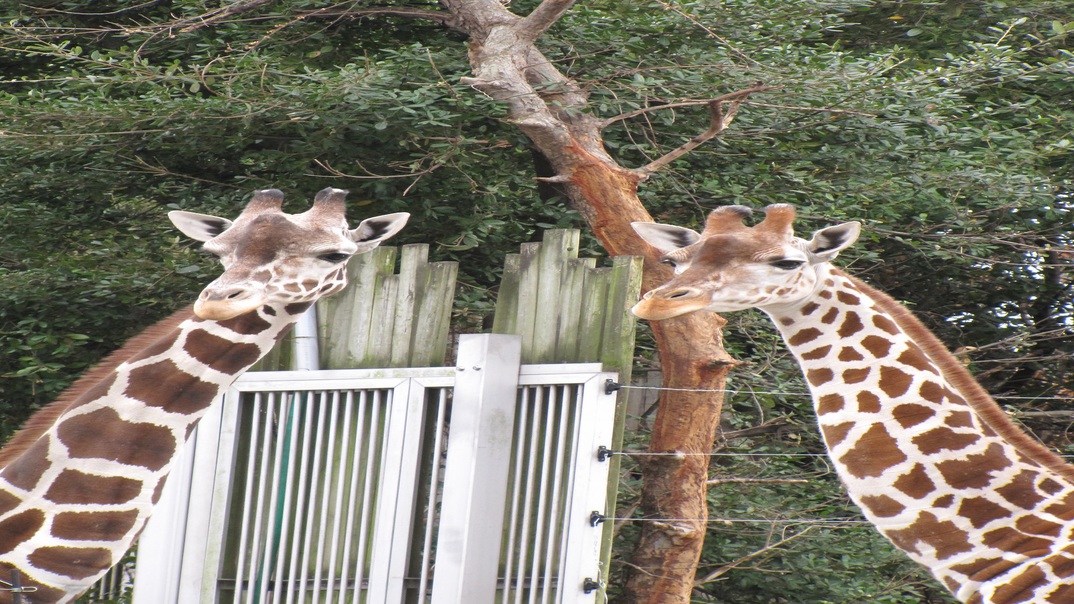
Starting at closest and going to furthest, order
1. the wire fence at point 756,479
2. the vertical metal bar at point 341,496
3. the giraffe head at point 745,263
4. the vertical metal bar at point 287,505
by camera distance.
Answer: the giraffe head at point 745,263, the wire fence at point 756,479, the vertical metal bar at point 341,496, the vertical metal bar at point 287,505

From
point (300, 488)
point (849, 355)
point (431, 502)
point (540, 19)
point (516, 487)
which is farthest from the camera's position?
point (540, 19)

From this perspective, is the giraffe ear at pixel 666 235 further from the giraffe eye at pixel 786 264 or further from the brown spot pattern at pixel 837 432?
the brown spot pattern at pixel 837 432

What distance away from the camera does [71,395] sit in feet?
12.9

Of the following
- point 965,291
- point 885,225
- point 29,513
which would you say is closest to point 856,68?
point 885,225

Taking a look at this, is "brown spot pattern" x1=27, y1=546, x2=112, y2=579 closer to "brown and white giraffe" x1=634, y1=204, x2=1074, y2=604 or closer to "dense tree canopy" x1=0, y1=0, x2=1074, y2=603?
"brown and white giraffe" x1=634, y1=204, x2=1074, y2=604

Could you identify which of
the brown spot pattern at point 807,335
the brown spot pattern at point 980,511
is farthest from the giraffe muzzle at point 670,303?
the brown spot pattern at point 980,511

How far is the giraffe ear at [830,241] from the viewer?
3482mm

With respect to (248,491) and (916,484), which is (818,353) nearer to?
(916,484)

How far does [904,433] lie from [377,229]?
5.54ft

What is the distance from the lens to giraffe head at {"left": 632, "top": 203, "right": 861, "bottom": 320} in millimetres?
3398

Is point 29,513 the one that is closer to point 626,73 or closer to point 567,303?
point 567,303

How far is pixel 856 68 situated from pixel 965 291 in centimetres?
213

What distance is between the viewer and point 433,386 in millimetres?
4078

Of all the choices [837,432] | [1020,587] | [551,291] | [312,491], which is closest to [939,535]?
[1020,587]
